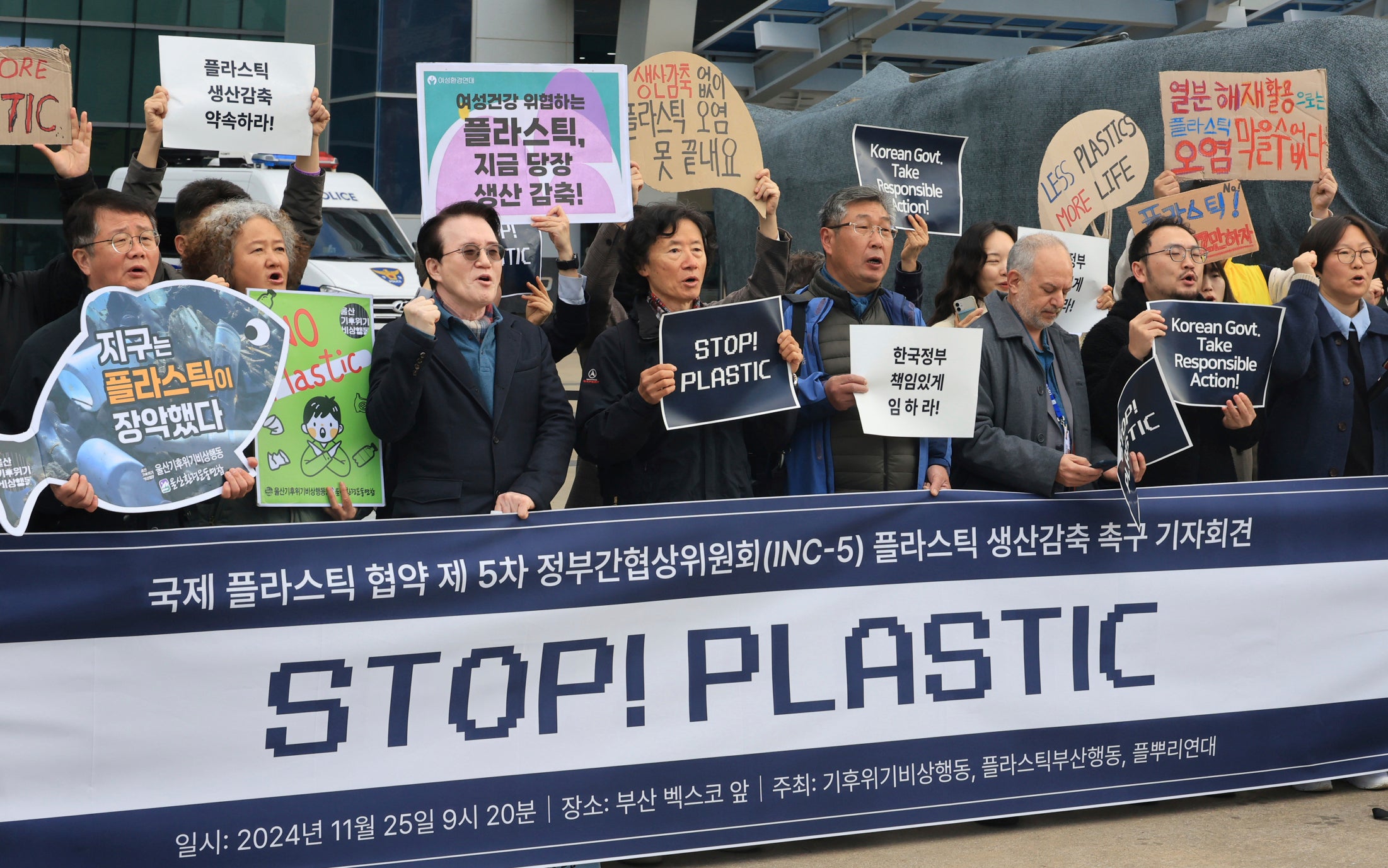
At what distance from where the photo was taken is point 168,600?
3592mm

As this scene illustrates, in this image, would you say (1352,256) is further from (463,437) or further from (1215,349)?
(463,437)

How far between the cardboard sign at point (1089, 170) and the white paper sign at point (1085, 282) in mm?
336

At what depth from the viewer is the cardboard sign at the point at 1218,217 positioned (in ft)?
18.6

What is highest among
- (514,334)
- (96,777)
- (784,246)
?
(784,246)

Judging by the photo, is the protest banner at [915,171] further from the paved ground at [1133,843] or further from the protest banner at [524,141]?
the paved ground at [1133,843]

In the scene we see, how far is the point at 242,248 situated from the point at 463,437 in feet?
2.99

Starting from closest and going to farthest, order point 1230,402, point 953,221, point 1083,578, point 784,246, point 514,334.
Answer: point 514,334, point 1083,578, point 1230,402, point 784,246, point 953,221

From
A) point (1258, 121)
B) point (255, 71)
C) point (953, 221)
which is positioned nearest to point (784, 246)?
point (953, 221)

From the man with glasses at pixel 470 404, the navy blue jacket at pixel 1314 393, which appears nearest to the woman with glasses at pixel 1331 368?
the navy blue jacket at pixel 1314 393

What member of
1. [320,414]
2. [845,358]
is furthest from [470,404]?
[845,358]

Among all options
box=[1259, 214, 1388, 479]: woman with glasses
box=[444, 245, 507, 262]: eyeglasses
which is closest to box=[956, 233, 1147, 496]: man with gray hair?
box=[1259, 214, 1388, 479]: woman with glasses

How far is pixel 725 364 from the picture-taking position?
419cm

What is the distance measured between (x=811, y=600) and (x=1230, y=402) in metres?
1.68

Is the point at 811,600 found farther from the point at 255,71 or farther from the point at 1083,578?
the point at 255,71
